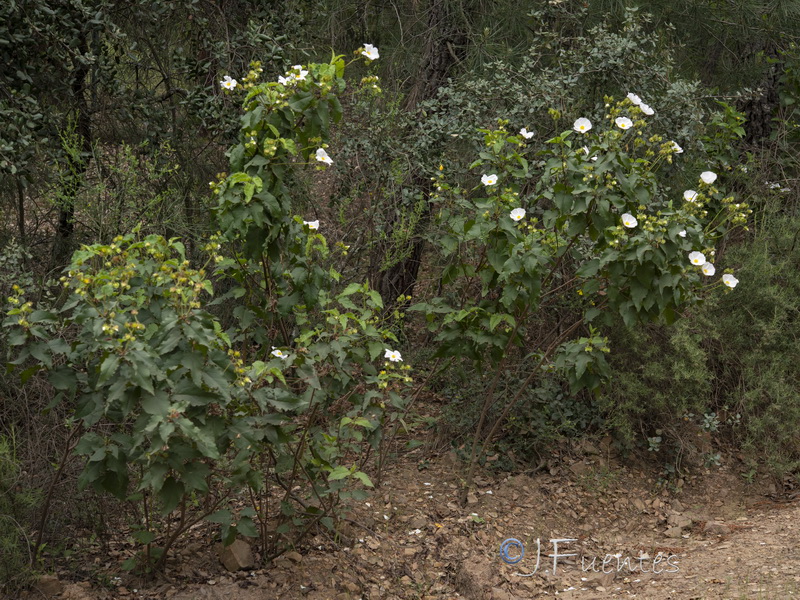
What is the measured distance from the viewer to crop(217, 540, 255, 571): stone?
385 cm

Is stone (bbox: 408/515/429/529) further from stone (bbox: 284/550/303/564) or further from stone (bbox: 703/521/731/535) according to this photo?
stone (bbox: 703/521/731/535)

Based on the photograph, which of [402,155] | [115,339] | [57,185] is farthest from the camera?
[402,155]

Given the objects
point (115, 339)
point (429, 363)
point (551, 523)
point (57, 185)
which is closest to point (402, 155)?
point (429, 363)

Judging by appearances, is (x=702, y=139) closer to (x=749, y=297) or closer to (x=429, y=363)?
(x=749, y=297)

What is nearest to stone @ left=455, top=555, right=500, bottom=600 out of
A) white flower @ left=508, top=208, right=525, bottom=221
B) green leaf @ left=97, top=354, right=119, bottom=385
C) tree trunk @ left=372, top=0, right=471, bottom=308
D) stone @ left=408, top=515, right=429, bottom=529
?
stone @ left=408, top=515, right=429, bottom=529

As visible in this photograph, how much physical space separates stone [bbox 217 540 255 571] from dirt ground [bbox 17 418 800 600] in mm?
36

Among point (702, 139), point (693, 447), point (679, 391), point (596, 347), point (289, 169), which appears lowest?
point (693, 447)

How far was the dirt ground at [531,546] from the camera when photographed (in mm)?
3832

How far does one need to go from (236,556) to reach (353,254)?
206cm

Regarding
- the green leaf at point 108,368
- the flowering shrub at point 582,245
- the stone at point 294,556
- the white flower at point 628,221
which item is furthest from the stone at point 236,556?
the white flower at point 628,221

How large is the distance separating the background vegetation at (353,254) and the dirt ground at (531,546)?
154 millimetres

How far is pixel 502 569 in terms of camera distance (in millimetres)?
4332

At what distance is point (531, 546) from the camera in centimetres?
461

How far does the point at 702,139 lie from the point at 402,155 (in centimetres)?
208
